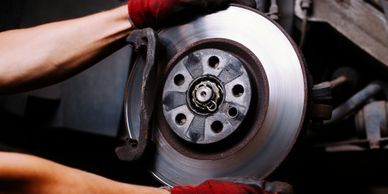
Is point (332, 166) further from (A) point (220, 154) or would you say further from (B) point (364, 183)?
(A) point (220, 154)

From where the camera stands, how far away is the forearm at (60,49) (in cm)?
102

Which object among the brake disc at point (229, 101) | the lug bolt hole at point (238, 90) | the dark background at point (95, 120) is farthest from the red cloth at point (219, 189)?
the dark background at point (95, 120)

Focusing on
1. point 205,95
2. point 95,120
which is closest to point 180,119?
point 205,95

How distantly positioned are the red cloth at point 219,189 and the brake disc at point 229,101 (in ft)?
0.15

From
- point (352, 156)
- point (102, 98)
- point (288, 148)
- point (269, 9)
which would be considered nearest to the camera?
point (288, 148)

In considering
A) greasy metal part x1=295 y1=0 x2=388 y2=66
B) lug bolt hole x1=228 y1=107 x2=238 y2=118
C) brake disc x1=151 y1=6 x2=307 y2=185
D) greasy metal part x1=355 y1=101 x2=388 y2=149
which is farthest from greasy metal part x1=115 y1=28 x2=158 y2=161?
greasy metal part x1=355 y1=101 x2=388 y2=149

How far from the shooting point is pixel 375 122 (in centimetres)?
107

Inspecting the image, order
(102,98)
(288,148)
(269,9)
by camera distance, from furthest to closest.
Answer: (102,98) → (269,9) → (288,148)

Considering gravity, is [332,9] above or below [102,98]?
above

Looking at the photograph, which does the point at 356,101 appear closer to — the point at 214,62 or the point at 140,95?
the point at 214,62

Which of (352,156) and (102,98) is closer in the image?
(352,156)

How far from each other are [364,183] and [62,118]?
79cm

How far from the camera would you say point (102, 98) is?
1.29 m

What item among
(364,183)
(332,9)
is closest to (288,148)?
(332,9)
